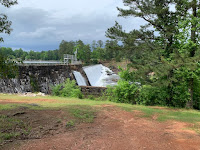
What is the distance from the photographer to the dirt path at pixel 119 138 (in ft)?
14.9

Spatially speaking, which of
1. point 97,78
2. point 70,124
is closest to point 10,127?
point 70,124

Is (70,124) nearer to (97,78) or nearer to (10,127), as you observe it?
(10,127)

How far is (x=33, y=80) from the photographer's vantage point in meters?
21.5

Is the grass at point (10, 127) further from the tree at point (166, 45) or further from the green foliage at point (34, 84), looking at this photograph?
the green foliage at point (34, 84)

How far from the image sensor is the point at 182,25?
1082cm

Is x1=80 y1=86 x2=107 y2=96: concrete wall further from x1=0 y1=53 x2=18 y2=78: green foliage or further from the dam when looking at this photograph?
x1=0 y1=53 x2=18 y2=78: green foliage

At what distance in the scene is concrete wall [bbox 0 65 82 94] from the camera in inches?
749

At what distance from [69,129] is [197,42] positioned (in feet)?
33.2

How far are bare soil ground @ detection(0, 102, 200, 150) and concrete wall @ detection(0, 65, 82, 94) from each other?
13.5 metres

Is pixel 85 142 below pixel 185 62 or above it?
below

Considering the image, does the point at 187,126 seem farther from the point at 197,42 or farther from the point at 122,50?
the point at 122,50

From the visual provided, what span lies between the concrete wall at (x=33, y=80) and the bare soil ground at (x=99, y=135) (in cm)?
1348

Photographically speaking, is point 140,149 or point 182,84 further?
point 182,84

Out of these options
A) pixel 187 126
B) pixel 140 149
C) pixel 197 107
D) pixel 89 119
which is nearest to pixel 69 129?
pixel 89 119
